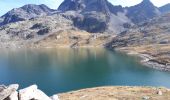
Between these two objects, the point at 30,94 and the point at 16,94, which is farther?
the point at 30,94

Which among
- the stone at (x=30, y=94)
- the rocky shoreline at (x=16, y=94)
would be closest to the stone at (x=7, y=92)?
the rocky shoreline at (x=16, y=94)

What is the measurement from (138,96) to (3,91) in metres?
25.3

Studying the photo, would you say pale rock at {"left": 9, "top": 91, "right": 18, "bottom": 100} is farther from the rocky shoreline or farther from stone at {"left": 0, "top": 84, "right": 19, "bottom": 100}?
stone at {"left": 0, "top": 84, "right": 19, "bottom": 100}

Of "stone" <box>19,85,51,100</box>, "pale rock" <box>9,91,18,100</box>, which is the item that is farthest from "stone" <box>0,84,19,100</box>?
"stone" <box>19,85,51,100</box>

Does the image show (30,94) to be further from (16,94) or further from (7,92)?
(7,92)

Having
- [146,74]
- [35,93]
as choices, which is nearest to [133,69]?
[146,74]

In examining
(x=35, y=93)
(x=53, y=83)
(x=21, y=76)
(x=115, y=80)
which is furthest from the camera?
(x=21, y=76)

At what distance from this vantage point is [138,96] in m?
52.9

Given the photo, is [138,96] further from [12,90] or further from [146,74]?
[146,74]

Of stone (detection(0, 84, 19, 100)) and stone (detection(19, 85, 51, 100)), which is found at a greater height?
stone (detection(0, 84, 19, 100))

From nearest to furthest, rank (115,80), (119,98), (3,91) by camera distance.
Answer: (3,91)
(119,98)
(115,80)

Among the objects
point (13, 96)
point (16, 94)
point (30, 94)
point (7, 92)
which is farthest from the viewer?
point (30, 94)

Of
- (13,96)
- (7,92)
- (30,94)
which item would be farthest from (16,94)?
(30,94)

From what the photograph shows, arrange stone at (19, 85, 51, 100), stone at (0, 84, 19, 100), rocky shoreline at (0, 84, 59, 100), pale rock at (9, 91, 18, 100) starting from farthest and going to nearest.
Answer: stone at (19, 85, 51, 100) < pale rock at (9, 91, 18, 100) < rocky shoreline at (0, 84, 59, 100) < stone at (0, 84, 19, 100)
